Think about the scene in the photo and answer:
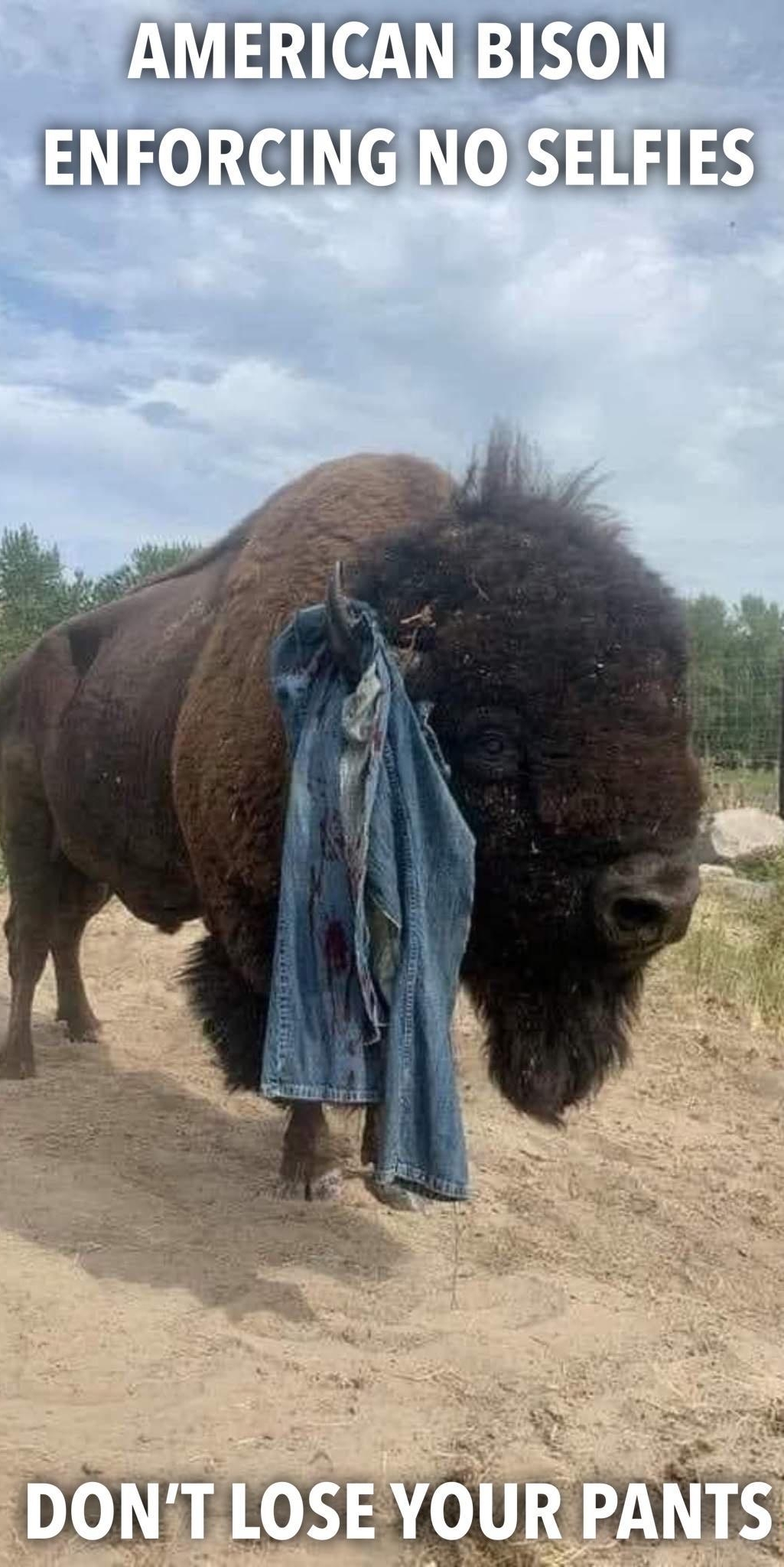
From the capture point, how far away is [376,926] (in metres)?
3.77

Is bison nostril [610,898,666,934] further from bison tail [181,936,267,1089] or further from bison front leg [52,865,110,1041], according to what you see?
bison front leg [52,865,110,1041]

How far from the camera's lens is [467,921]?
3830 millimetres

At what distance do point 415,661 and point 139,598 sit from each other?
2697 mm

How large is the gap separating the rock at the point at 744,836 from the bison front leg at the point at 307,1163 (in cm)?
835

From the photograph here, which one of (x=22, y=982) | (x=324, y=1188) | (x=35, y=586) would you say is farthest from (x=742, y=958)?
(x=35, y=586)

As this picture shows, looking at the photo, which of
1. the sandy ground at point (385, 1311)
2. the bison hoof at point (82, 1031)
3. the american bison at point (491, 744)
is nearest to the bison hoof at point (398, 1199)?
the sandy ground at point (385, 1311)

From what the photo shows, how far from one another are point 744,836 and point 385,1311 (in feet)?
32.1

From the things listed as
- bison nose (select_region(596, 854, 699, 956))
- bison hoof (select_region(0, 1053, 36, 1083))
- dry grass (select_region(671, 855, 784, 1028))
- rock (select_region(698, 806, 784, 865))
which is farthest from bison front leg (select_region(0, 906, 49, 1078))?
rock (select_region(698, 806, 784, 865))

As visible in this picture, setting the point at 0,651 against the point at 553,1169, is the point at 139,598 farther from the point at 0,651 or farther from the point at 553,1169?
the point at 0,651

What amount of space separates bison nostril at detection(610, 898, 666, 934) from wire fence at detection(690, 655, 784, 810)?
403 inches

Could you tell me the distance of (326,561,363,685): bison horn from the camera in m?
3.86

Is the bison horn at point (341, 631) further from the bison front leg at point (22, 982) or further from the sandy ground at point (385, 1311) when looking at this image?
the bison front leg at point (22, 982)

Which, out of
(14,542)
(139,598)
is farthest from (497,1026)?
(14,542)

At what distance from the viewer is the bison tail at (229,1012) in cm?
456
